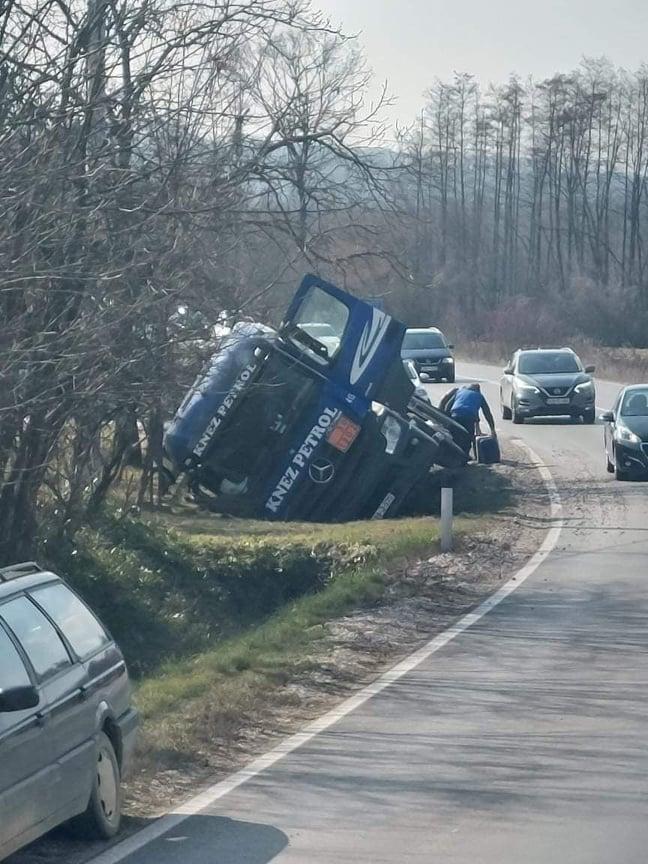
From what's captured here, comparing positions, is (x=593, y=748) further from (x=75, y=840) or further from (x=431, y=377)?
(x=431, y=377)

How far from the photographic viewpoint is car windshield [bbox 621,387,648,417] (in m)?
23.6

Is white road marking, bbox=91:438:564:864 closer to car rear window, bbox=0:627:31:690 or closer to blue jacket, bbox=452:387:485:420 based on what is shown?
car rear window, bbox=0:627:31:690

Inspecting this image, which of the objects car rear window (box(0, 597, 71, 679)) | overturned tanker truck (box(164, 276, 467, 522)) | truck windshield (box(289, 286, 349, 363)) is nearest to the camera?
car rear window (box(0, 597, 71, 679))

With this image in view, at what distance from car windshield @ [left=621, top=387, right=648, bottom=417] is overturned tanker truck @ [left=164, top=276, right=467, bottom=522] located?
4.26 m

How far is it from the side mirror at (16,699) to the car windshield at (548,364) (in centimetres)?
2824

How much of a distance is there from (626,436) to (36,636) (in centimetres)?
1754

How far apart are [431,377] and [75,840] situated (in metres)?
39.3

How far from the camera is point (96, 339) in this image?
1282cm

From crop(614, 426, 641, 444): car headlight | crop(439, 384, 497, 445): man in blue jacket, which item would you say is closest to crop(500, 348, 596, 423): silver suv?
crop(439, 384, 497, 445): man in blue jacket

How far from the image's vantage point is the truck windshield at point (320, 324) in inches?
819

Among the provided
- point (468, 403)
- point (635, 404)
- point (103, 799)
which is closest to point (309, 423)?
point (468, 403)

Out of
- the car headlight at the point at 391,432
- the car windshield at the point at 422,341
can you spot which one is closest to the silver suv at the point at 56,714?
the car headlight at the point at 391,432

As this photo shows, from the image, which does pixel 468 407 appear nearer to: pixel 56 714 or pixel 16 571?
pixel 16 571

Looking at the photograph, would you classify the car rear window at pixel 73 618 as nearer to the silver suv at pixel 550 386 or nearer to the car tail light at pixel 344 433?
the car tail light at pixel 344 433
